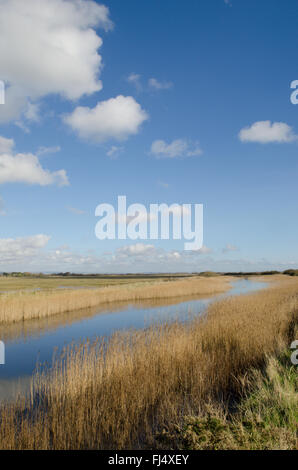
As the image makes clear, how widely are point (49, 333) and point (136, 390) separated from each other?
1126 centimetres

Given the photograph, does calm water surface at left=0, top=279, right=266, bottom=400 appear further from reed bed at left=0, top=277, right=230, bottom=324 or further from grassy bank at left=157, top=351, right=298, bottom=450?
grassy bank at left=157, top=351, right=298, bottom=450

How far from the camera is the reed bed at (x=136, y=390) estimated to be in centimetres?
486

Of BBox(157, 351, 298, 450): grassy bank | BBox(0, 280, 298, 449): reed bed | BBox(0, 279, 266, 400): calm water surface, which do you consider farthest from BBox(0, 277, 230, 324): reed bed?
BBox(157, 351, 298, 450): grassy bank

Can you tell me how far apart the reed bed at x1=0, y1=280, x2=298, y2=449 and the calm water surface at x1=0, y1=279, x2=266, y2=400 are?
1.82 m

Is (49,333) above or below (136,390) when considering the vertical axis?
below

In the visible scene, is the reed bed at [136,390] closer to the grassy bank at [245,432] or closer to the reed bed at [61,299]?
the grassy bank at [245,432]

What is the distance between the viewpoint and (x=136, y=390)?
6.44 metres

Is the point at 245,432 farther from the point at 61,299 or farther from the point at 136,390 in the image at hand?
the point at 61,299

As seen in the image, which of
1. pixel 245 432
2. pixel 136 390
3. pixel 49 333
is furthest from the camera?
pixel 49 333

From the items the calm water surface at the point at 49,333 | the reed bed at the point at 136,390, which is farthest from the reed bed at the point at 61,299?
the reed bed at the point at 136,390

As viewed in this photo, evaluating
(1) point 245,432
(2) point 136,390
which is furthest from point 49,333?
(1) point 245,432

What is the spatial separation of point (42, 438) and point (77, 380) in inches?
79.5

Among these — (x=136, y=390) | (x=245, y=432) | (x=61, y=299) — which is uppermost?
(x=245, y=432)
